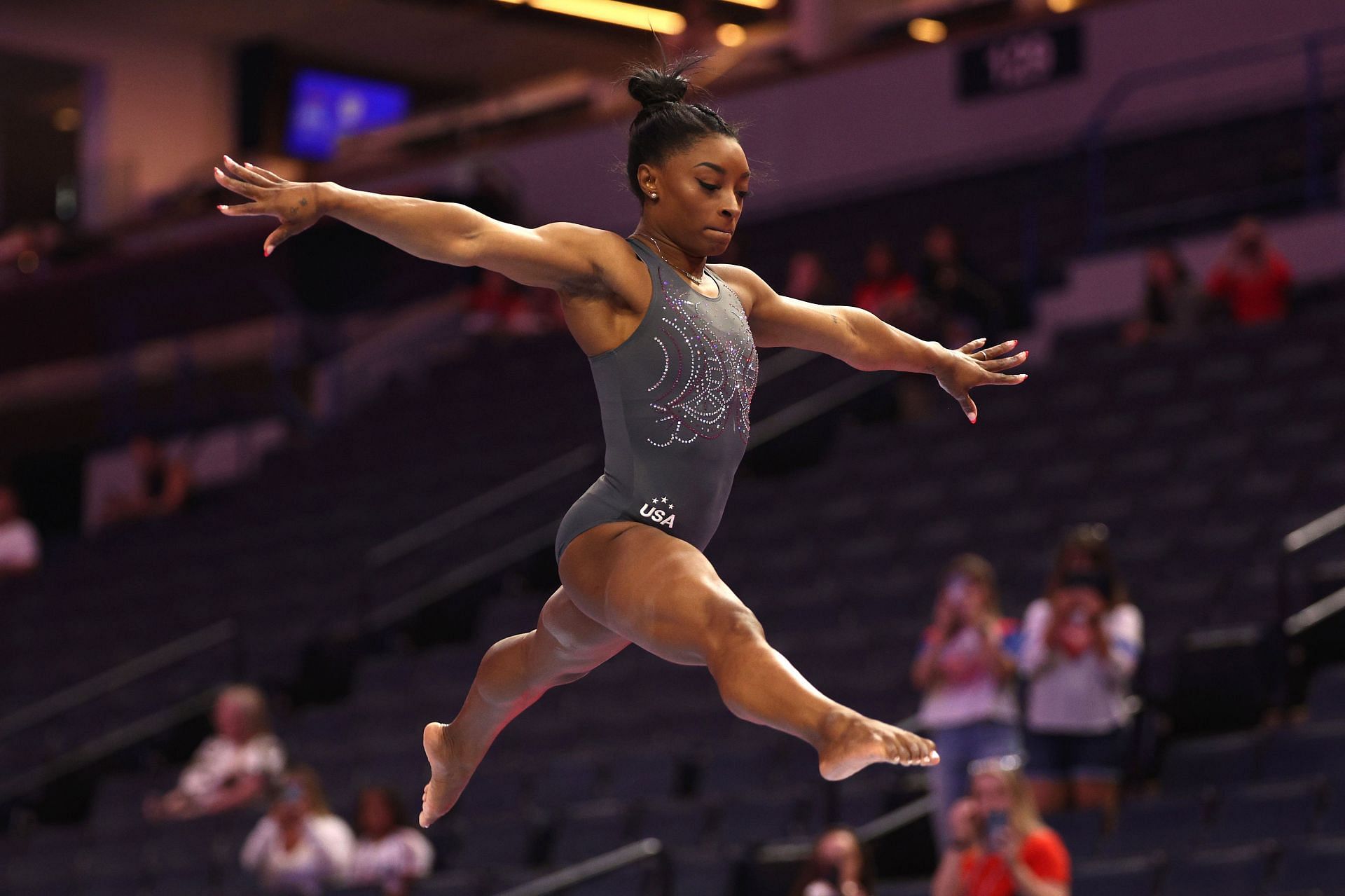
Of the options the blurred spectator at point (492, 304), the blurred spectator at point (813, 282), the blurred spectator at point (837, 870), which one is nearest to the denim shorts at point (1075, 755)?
the blurred spectator at point (837, 870)

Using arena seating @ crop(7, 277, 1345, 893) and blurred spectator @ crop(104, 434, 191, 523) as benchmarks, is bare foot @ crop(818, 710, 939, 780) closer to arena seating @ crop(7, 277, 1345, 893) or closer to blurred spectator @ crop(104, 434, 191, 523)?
arena seating @ crop(7, 277, 1345, 893)

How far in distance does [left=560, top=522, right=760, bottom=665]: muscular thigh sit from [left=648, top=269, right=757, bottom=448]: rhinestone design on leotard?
0.72 ft

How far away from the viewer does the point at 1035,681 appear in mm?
7234

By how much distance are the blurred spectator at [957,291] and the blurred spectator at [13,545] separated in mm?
7218

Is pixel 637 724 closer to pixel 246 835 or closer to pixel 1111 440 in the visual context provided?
pixel 246 835

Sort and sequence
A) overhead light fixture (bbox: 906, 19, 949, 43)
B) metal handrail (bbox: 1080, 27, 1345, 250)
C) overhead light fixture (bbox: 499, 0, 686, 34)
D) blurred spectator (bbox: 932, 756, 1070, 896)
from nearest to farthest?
blurred spectator (bbox: 932, 756, 1070, 896), metal handrail (bbox: 1080, 27, 1345, 250), overhead light fixture (bbox: 906, 19, 949, 43), overhead light fixture (bbox: 499, 0, 686, 34)

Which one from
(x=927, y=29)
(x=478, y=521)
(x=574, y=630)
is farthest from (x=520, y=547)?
(x=574, y=630)

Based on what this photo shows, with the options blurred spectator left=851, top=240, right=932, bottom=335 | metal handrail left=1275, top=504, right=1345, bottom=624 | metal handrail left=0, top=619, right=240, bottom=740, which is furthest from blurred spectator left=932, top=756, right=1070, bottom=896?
metal handrail left=0, top=619, right=240, bottom=740

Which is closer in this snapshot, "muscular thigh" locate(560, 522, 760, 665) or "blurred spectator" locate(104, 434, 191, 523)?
"muscular thigh" locate(560, 522, 760, 665)

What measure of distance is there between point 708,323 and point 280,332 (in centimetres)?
1318

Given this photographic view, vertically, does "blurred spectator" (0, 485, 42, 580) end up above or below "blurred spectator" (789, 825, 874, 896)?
below

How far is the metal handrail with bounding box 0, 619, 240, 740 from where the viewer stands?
11.7 m

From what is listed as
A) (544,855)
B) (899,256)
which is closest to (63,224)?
(899,256)

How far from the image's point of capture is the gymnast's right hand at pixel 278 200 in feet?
10.8
